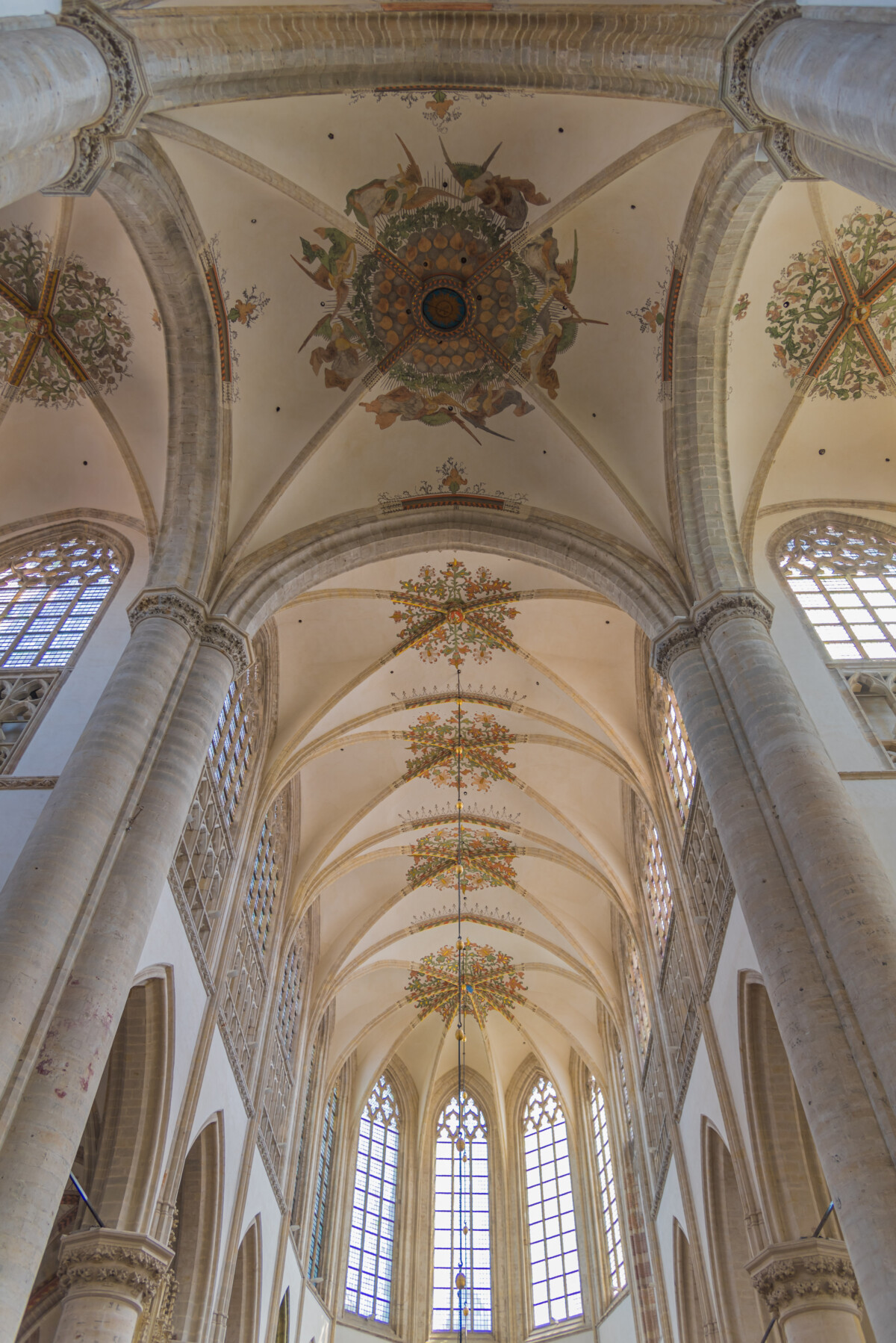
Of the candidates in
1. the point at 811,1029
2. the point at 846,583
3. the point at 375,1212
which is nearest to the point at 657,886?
the point at 846,583

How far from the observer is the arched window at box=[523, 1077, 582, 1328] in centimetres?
2081

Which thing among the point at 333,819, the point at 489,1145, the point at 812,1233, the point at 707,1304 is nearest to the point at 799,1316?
the point at 812,1233

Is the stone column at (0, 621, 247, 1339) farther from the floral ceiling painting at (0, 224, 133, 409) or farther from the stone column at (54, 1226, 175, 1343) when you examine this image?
the floral ceiling painting at (0, 224, 133, 409)

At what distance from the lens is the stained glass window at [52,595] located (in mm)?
12586

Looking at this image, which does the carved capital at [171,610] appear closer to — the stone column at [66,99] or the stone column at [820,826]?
the stone column at [66,99]

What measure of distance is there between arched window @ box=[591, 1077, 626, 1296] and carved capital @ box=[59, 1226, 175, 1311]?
12.5 m

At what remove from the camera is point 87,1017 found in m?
7.57

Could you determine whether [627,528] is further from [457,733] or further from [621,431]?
[457,733]

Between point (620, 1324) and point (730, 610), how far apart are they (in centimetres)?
1433

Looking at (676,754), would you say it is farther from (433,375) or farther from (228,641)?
(228,641)

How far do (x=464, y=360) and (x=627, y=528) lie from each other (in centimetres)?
335

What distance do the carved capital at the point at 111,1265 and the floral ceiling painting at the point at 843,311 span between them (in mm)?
12749

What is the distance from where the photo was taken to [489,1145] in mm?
24062

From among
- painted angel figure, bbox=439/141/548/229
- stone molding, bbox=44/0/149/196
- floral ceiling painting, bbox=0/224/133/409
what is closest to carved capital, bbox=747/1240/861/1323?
stone molding, bbox=44/0/149/196
